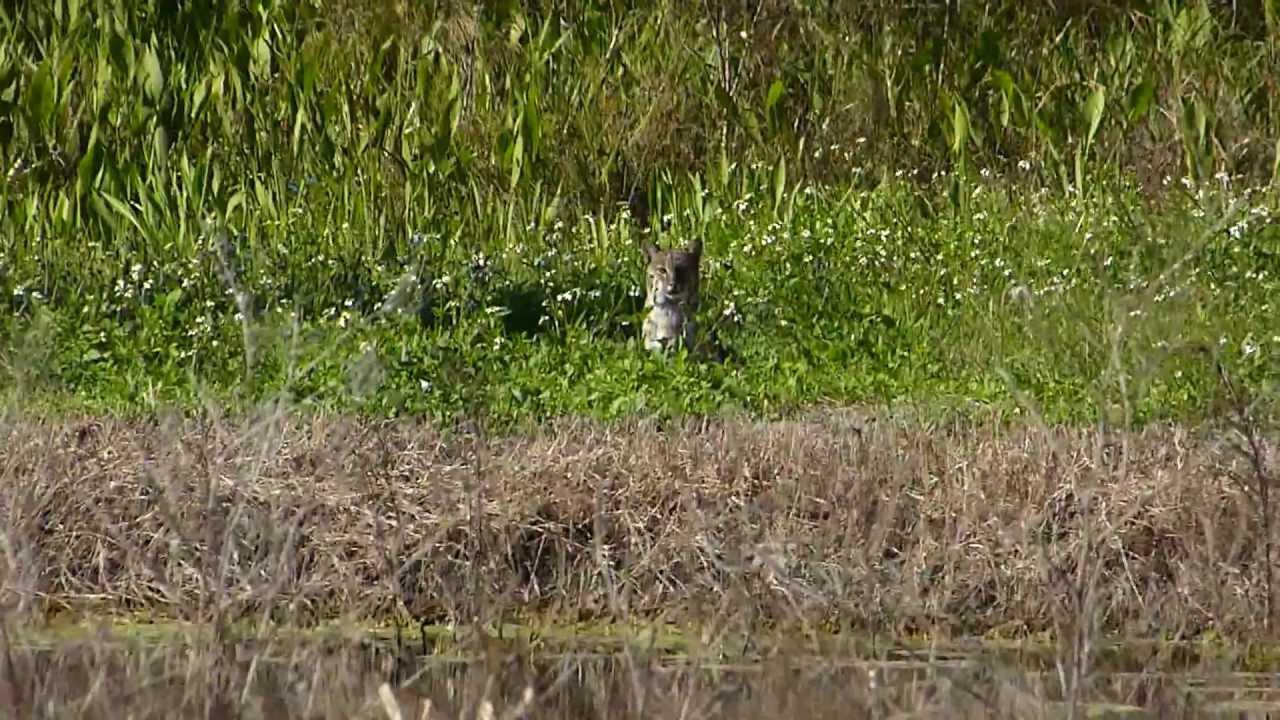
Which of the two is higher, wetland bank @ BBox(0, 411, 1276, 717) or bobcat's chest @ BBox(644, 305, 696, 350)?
bobcat's chest @ BBox(644, 305, 696, 350)

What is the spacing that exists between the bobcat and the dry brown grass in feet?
7.14

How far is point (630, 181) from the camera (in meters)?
10.8

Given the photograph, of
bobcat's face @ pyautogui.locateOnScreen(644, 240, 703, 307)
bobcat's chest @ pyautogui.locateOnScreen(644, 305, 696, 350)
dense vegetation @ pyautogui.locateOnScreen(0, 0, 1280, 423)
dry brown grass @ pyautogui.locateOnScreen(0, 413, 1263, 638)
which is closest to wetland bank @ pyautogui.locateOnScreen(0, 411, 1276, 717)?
dry brown grass @ pyautogui.locateOnScreen(0, 413, 1263, 638)

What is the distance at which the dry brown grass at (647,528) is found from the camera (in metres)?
5.40

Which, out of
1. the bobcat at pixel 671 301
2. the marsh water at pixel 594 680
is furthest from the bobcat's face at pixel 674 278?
the marsh water at pixel 594 680

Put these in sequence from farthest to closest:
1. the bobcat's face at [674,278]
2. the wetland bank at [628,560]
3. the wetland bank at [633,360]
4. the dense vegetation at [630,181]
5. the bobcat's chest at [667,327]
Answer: the bobcat's face at [674,278]
the bobcat's chest at [667,327]
the dense vegetation at [630,181]
the wetland bank at [633,360]
the wetland bank at [628,560]

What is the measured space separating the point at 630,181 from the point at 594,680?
6.11m

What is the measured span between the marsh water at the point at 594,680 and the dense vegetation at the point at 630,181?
2513 millimetres

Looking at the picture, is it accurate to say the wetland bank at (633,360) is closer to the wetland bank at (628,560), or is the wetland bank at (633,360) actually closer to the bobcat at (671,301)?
the wetland bank at (628,560)

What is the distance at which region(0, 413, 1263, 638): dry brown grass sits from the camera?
5398 mm

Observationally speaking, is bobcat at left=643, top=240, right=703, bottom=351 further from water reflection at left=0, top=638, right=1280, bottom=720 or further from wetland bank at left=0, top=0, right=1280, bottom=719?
water reflection at left=0, top=638, right=1280, bottom=720

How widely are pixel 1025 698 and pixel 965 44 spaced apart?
25.3 ft

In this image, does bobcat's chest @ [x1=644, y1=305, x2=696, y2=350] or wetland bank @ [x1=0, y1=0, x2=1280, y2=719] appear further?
bobcat's chest @ [x1=644, y1=305, x2=696, y2=350]

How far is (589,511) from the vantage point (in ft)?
19.2
